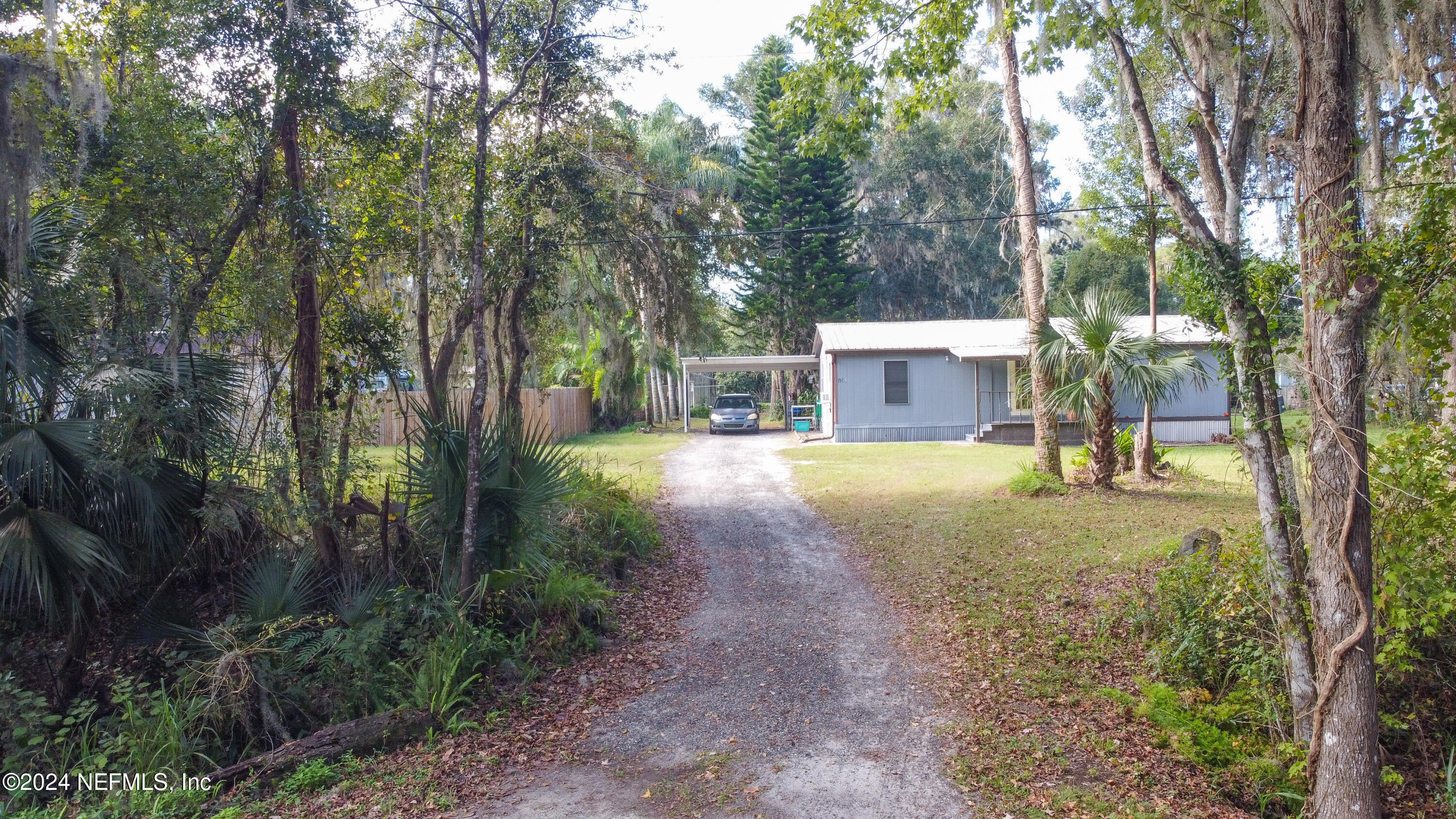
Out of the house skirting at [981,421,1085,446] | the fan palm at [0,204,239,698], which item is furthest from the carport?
the fan palm at [0,204,239,698]

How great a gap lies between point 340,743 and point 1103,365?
10.8 metres

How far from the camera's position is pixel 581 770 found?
5.25 m

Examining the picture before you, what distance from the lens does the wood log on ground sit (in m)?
5.50

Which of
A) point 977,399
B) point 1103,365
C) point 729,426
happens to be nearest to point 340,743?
point 1103,365

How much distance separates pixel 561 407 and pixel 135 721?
2009cm

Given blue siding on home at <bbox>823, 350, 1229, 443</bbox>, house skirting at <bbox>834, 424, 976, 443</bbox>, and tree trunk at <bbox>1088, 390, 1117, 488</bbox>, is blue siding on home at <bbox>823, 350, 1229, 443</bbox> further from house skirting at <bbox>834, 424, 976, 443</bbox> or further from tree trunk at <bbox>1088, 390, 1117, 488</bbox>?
tree trunk at <bbox>1088, 390, 1117, 488</bbox>

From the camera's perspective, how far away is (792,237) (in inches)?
1299

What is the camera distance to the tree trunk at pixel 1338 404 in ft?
14.1

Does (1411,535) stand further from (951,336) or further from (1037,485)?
(951,336)

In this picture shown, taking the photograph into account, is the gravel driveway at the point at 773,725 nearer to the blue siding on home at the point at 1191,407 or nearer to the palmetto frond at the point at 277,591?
the palmetto frond at the point at 277,591

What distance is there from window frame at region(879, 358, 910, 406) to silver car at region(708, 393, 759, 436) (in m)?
5.80

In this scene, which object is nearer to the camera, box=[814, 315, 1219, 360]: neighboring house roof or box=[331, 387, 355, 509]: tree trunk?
box=[331, 387, 355, 509]: tree trunk

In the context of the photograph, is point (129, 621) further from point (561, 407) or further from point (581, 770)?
point (561, 407)

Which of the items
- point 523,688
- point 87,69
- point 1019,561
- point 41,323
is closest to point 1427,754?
point 1019,561
